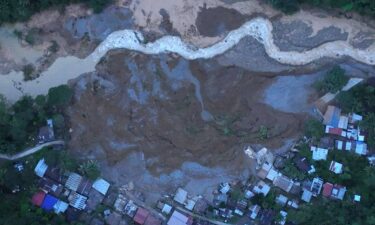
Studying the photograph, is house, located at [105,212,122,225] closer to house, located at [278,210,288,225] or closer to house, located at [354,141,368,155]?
house, located at [278,210,288,225]

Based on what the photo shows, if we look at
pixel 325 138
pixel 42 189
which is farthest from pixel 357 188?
pixel 42 189

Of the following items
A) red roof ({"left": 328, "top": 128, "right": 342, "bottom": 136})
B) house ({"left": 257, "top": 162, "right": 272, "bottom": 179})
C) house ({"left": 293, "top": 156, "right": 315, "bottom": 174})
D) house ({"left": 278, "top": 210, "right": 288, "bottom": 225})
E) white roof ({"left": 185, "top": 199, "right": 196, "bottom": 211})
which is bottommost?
white roof ({"left": 185, "top": 199, "right": 196, "bottom": 211})

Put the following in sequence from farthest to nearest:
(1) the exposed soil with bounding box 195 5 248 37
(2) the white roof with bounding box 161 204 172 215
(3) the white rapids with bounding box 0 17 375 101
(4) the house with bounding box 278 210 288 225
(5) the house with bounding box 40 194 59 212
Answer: (1) the exposed soil with bounding box 195 5 248 37 → (3) the white rapids with bounding box 0 17 375 101 → (2) the white roof with bounding box 161 204 172 215 → (4) the house with bounding box 278 210 288 225 → (5) the house with bounding box 40 194 59 212

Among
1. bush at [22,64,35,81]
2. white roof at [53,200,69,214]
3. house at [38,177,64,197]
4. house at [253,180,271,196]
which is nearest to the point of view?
white roof at [53,200,69,214]

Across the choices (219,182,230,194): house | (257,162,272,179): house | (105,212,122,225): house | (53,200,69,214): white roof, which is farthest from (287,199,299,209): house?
(53,200,69,214): white roof

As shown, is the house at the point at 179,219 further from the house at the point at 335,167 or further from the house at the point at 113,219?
the house at the point at 335,167

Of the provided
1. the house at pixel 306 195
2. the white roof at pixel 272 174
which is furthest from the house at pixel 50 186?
the house at pixel 306 195
